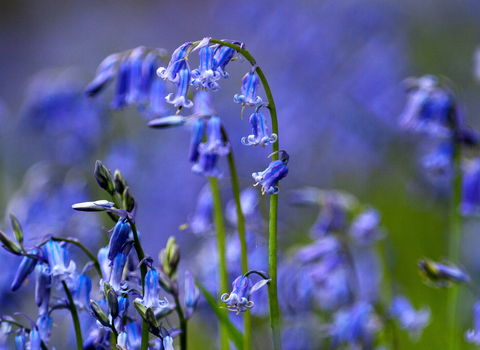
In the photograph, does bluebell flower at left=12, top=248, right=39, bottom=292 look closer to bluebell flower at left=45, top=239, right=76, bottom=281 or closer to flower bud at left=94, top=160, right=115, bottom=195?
bluebell flower at left=45, top=239, right=76, bottom=281

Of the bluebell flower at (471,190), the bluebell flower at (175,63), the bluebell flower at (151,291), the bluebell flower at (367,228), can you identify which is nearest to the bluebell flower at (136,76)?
the bluebell flower at (175,63)

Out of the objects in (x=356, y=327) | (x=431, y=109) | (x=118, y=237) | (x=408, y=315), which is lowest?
(x=408, y=315)

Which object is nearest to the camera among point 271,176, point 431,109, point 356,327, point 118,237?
point 118,237

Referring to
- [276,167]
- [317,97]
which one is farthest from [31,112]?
[317,97]

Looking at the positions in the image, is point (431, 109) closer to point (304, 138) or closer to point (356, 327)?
point (356, 327)

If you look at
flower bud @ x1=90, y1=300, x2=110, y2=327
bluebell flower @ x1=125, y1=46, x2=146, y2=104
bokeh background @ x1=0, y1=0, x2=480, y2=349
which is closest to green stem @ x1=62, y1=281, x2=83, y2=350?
flower bud @ x1=90, y1=300, x2=110, y2=327

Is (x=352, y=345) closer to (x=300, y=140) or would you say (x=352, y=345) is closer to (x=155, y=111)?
(x=155, y=111)

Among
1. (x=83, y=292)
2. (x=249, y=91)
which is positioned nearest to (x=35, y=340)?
(x=83, y=292)
